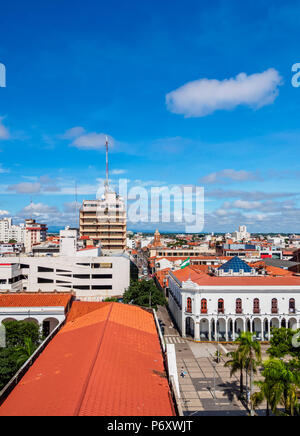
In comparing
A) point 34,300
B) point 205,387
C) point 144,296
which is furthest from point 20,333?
point 144,296

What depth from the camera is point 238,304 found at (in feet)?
200

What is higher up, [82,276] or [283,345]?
[82,276]

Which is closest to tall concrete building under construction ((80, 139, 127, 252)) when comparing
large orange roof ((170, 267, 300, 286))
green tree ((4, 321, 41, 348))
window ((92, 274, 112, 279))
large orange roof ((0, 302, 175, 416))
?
window ((92, 274, 112, 279))

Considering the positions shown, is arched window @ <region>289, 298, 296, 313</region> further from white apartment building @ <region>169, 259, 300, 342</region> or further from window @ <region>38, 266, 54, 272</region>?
window @ <region>38, 266, 54, 272</region>

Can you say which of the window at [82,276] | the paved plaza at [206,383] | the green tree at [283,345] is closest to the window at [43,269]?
the window at [82,276]

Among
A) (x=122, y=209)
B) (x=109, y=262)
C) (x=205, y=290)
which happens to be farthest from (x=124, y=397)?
(x=122, y=209)

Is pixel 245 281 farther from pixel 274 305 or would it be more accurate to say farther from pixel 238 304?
pixel 274 305

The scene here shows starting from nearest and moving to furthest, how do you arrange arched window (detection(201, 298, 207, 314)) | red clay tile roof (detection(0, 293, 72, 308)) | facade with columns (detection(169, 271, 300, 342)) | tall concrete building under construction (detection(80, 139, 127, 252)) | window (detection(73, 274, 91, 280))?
red clay tile roof (detection(0, 293, 72, 308))
facade with columns (detection(169, 271, 300, 342))
arched window (detection(201, 298, 207, 314))
window (detection(73, 274, 91, 280))
tall concrete building under construction (detection(80, 139, 127, 252))

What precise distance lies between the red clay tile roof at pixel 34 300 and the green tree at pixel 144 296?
1489 cm

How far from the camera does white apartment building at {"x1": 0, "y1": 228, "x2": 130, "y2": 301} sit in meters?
74.1

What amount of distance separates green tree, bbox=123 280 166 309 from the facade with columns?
21.3 ft

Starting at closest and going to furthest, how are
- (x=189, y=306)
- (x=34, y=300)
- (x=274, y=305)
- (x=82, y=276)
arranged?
(x=34, y=300) → (x=274, y=305) → (x=189, y=306) → (x=82, y=276)

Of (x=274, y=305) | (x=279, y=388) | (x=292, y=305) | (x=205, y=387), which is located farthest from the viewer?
(x=292, y=305)

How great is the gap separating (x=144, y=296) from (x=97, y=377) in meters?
41.7
